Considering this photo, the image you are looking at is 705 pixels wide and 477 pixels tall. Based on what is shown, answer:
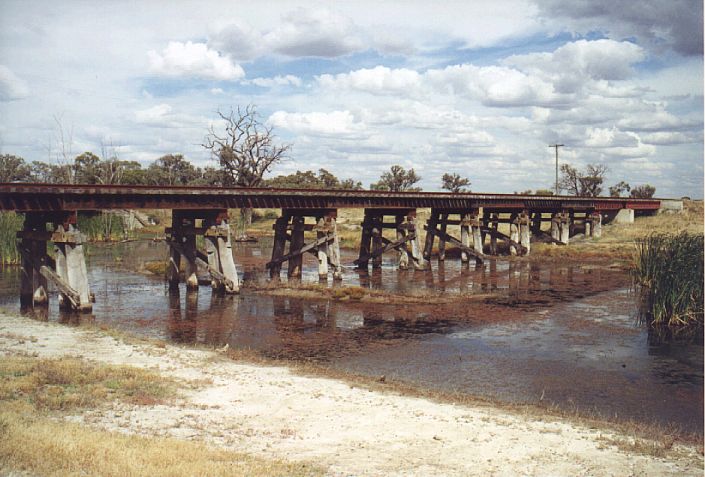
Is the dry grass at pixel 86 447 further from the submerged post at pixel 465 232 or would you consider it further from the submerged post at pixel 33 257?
the submerged post at pixel 465 232

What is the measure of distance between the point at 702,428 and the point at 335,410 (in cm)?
596

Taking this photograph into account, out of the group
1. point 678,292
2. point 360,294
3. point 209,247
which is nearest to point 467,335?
point 678,292

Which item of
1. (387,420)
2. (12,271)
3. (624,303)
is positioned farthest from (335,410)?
(12,271)

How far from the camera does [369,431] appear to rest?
901cm

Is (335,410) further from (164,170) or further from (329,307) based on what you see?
(164,170)

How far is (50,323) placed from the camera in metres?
16.7

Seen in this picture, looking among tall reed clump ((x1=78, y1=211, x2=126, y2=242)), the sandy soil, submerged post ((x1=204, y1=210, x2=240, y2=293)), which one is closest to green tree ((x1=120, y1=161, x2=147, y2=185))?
tall reed clump ((x1=78, y1=211, x2=126, y2=242))

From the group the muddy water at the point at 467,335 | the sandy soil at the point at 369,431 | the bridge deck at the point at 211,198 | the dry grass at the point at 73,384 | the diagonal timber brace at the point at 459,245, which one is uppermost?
the bridge deck at the point at 211,198

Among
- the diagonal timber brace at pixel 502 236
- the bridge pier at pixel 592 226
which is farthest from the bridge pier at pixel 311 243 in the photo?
the bridge pier at pixel 592 226

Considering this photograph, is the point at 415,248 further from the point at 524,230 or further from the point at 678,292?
the point at 678,292

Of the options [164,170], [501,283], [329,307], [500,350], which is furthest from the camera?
[164,170]

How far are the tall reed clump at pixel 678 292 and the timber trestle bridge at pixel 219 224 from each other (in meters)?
12.7

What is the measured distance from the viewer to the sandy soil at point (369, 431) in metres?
7.86

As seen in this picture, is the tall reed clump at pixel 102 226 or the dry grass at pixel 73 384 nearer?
the dry grass at pixel 73 384
